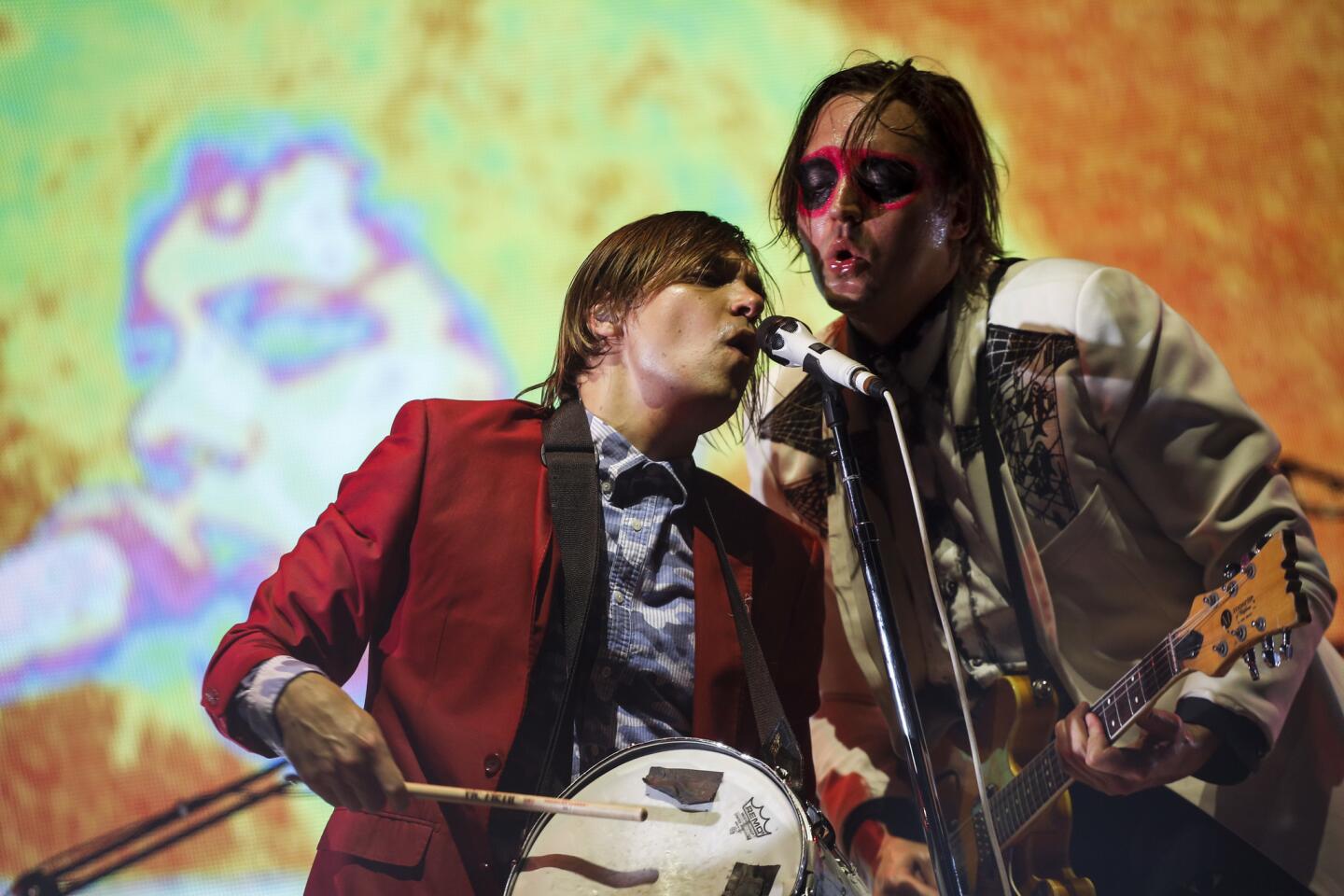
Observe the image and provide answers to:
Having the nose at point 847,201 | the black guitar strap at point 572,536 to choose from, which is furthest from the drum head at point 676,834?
the nose at point 847,201

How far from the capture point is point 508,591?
1.94 m

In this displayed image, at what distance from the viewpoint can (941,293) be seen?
7.75ft

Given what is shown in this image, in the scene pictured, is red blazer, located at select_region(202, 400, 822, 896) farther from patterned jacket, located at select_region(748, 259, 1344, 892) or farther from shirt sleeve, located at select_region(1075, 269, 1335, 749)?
shirt sleeve, located at select_region(1075, 269, 1335, 749)

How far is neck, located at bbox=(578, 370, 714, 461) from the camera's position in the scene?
2.12m

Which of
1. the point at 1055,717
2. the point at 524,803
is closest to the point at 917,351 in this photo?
the point at 1055,717

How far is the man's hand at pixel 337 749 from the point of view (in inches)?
64.6

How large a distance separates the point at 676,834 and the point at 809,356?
73cm

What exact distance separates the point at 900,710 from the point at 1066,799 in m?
0.58

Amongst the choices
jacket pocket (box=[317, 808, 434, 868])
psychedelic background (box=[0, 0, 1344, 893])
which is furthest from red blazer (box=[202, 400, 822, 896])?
psychedelic background (box=[0, 0, 1344, 893])

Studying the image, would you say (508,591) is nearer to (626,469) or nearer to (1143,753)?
(626,469)

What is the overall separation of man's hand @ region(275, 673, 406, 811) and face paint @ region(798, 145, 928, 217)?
1.26 meters

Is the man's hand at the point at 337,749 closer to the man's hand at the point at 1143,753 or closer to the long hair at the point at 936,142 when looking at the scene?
the man's hand at the point at 1143,753

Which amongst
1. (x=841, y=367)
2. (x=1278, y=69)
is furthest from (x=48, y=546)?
(x=1278, y=69)

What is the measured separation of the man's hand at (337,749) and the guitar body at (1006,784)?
3.57ft
